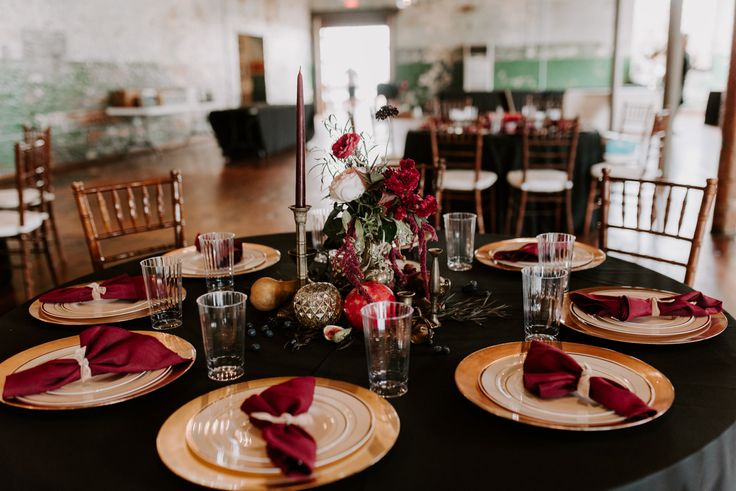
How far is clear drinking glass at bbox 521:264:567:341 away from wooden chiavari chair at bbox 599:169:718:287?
88 cm

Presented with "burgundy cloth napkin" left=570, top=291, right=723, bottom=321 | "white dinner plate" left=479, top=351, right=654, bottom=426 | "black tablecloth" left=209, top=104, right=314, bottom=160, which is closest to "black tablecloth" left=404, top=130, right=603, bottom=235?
"burgundy cloth napkin" left=570, top=291, right=723, bottom=321

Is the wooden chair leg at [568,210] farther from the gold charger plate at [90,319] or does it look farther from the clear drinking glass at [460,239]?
the gold charger plate at [90,319]

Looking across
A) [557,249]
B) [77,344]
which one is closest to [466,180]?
[557,249]

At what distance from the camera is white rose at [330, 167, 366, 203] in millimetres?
1220

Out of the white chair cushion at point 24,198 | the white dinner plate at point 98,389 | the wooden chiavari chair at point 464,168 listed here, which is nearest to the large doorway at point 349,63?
the wooden chiavari chair at point 464,168

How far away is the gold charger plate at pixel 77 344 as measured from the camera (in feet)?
3.44

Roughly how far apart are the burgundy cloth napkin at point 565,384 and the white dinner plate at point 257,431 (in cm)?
28

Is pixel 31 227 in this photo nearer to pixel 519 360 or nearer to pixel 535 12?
pixel 519 360

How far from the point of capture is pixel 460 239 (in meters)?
1.78

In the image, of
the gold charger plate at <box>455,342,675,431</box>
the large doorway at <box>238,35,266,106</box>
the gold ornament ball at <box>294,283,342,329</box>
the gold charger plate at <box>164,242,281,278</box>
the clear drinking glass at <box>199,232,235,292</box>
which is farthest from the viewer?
the large doorway at <box>238,35,266,106</box>

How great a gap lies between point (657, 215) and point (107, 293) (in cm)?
524

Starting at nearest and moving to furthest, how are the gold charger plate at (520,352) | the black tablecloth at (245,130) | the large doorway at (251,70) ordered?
the gold charger plate at (520,352), the black tablecloth at (245,130), the large doorway at (251,70)

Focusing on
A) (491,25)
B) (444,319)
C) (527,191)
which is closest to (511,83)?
(491,25)

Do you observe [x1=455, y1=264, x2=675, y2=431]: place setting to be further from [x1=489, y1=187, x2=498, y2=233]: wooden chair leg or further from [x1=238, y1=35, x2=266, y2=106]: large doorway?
[x1=238, y1=35, x2=266, y2=106]: large doorway
